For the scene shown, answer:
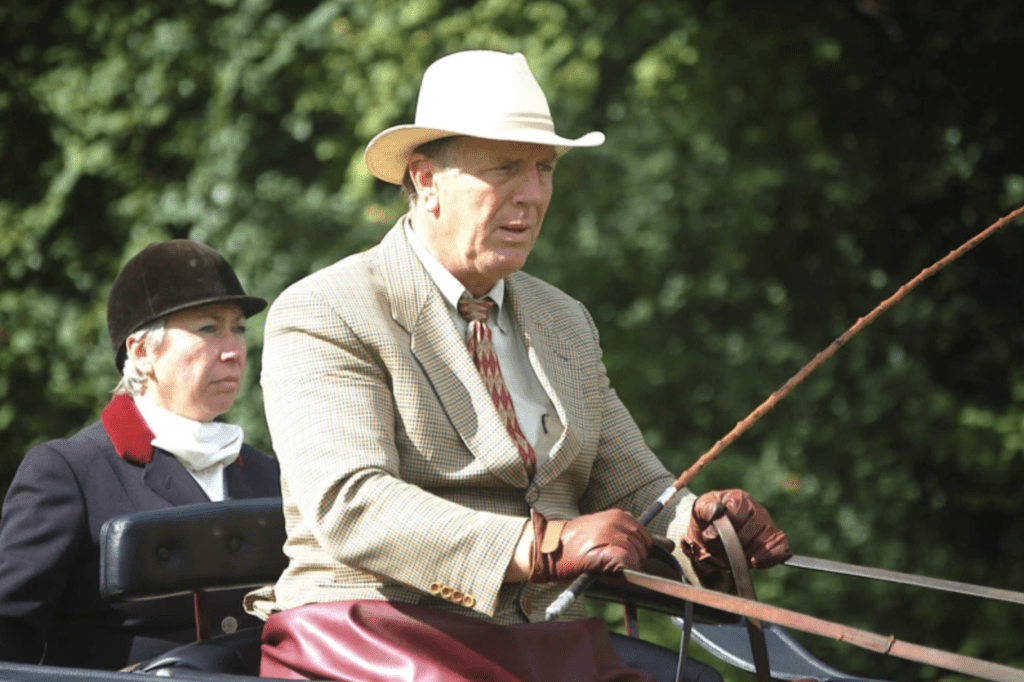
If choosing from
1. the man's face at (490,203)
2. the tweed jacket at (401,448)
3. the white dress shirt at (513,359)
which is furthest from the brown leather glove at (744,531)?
the man's face at (490,203)

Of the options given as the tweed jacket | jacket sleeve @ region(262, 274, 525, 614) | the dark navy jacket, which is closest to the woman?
the dark navy jacket

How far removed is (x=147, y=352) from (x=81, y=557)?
21.2 inches

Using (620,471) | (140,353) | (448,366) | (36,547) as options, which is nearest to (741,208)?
(140,353)

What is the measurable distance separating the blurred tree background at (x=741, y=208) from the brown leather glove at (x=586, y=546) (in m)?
4.04

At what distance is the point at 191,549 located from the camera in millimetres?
2715

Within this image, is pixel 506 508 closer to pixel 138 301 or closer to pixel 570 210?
pixel 138 301

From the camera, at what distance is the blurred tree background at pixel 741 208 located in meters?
5.92

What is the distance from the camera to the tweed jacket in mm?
1999

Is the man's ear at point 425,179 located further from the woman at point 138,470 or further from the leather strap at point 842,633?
the woman at point 138,470

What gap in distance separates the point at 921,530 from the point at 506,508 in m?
4.24

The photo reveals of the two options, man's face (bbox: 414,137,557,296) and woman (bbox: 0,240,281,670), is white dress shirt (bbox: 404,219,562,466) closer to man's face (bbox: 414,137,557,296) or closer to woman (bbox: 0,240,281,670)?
man's face (bbox: 414,137,557,296)

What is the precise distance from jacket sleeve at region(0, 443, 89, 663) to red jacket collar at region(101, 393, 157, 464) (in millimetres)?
154

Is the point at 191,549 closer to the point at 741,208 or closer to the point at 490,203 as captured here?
the point at 490,203

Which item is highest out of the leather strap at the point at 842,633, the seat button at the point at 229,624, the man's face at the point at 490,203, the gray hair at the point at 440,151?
the gray hair at the point at 440,151
